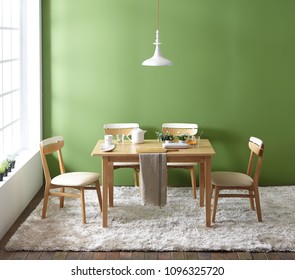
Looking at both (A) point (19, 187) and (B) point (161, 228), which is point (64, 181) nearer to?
(A) point (19, 187)

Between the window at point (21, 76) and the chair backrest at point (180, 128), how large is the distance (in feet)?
4.85

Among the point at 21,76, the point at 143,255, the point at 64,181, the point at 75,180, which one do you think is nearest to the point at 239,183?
the point at 143,255

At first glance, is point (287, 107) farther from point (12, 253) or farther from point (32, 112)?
point (12, 253)

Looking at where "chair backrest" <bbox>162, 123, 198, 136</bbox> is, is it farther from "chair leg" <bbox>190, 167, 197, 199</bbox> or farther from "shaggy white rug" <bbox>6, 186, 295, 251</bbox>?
"shaggy white rug" <bbox>6, 186, 295, 251</bbox>

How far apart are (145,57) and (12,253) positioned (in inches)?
117

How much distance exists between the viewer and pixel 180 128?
695 centimetres

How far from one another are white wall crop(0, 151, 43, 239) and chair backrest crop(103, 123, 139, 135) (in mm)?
860

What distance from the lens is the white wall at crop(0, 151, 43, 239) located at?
5.44 m

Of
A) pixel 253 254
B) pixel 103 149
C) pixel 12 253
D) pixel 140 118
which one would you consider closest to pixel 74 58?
pixel 140 118

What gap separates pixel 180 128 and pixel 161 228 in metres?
1.69

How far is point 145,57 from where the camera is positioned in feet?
23.0

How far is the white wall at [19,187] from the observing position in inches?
214

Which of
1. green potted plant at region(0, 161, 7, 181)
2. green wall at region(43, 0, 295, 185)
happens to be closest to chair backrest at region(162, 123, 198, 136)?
green wall at region(43, 0, 295, 185)

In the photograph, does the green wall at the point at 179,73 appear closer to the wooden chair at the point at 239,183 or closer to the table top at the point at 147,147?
the table top at the point at 147,147
